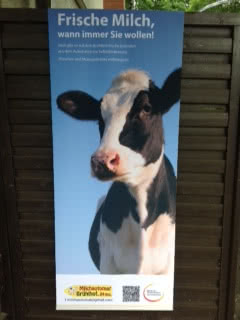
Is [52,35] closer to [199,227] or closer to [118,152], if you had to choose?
[118,152]

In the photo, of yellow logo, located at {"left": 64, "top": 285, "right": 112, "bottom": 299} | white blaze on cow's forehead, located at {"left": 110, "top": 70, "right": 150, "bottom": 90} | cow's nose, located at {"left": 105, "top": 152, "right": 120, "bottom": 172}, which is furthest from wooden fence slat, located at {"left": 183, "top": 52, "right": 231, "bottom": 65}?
yellow logo, located at {"left": 64, "top": 285, "right": 112, "bottom": 299}

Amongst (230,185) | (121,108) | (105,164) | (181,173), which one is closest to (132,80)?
(121,108)

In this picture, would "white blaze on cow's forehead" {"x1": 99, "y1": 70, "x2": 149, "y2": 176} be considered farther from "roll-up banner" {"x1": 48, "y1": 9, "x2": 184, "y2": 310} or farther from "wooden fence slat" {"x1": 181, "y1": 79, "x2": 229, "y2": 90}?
"wooden fence slat" {"x1": 181, "y1": 79, "x2": 229, "y2": 90}

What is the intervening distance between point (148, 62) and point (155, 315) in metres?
2.06

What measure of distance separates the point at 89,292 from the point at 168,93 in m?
1.73

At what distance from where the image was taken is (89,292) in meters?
2.67

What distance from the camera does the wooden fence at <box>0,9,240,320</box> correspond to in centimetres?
229

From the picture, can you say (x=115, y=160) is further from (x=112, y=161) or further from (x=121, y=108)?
(x=121, y=108)

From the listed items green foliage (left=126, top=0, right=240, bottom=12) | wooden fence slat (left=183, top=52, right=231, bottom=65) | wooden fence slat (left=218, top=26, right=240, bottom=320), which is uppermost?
green foliage (left=126, top=0, right=240, bottom=12)

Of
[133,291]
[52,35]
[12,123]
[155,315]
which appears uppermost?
[52,35]

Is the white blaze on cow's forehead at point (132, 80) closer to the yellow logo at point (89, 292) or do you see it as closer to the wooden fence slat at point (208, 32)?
the wooden fence slat at point (208, 32)

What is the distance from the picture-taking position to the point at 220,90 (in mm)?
2350

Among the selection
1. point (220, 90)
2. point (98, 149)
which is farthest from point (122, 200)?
point (220, 90)

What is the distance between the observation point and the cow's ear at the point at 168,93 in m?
2.30
